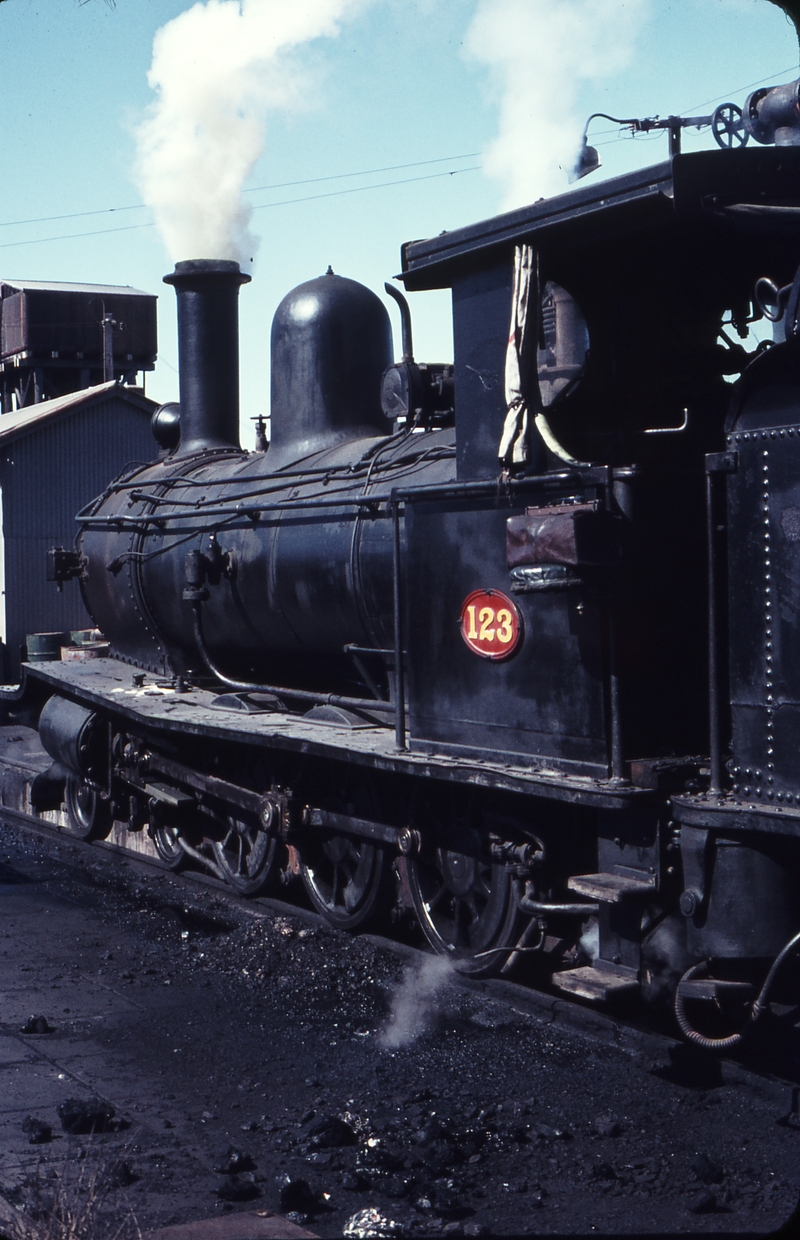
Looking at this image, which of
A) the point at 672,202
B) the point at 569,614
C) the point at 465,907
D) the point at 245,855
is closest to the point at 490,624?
the point at 569,614

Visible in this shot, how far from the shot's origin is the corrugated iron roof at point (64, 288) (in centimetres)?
2694

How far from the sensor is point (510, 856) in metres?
5.21

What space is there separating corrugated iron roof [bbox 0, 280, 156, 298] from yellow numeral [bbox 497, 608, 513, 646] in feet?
78.5

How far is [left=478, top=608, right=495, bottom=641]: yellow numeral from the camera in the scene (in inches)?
199

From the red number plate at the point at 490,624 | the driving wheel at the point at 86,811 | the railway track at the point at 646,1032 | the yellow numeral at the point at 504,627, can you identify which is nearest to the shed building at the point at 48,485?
the driving wheel at the point at 86,811

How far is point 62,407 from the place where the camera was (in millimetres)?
19984

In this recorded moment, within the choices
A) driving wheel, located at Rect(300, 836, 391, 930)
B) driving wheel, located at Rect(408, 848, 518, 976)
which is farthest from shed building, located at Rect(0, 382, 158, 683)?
driving wheel, located at Rect(408, 848, 518, 976)

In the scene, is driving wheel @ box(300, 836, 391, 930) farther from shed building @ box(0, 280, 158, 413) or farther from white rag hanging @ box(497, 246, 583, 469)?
shed building @ box(0, 280, 158, 413)

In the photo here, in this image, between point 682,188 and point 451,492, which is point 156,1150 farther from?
point 682,188

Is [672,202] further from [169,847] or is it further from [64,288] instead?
[64,288]

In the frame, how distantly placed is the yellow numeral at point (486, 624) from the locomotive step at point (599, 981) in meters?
1.29

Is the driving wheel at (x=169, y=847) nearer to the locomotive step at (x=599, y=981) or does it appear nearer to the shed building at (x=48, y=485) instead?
the locomotive step at (x=599, y=981)

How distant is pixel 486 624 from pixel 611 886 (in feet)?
3.80

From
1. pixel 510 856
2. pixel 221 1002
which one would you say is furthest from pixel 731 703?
pixel 221 1002
